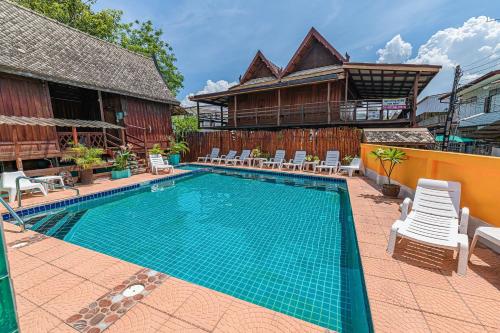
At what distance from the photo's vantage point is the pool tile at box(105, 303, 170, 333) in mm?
1990

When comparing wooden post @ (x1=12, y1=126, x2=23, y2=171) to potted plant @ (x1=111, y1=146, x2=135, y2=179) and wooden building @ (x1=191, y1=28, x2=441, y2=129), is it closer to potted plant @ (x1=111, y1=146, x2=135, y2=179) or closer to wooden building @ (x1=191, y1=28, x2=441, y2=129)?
potted plant @ (x1=111, y1=146, x2=135, y2=179)

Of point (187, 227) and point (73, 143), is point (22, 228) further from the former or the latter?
point (73, 143)

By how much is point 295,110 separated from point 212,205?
10584 mm

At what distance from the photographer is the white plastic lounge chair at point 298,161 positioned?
11.3m

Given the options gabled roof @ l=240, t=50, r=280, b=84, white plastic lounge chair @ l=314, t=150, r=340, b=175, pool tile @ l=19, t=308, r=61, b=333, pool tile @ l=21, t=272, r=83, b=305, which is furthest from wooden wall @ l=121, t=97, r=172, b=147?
pool tile @ l=19, t=308, r=61, b=333

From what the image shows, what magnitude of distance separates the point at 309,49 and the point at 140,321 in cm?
1793

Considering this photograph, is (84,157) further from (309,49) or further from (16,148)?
(309,49)

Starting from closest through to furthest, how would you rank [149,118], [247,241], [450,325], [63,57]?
1. [450,325]
2. [247,241]
3. [63,57]
4. [149,118]

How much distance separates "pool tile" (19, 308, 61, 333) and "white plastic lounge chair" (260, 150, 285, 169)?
10374mm

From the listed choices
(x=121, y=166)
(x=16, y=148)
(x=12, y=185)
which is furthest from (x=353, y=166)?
(x=16, y=148)

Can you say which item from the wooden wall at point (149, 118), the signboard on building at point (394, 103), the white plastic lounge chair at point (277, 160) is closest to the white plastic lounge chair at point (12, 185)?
the wooden wall at point (149, 118)

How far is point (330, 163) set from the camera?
10.6m

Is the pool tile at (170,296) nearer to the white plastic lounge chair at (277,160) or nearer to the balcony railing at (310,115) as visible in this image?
the white plastic lounge chair at (277,160)

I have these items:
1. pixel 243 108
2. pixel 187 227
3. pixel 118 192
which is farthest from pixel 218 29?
pixel 187 227
